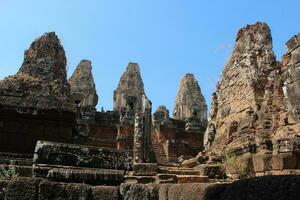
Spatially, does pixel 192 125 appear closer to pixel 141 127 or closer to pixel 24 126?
pixel 141 127

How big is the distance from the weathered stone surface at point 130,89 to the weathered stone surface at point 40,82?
25481mm

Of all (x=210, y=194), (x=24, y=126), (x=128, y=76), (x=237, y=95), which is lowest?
(x=210, y=194)

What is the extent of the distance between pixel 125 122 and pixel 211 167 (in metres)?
Answer: 16.3

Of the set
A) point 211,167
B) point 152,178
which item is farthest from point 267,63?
point 152,178

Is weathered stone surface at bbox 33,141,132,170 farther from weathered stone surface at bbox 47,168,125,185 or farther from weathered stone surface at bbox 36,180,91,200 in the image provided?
weathered stone surface at bbox 36,180,91,200

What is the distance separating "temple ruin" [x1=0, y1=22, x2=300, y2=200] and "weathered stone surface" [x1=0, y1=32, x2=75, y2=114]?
0.08ft

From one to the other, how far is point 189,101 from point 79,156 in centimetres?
4133

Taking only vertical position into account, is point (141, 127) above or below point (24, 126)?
above

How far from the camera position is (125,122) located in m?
26.7

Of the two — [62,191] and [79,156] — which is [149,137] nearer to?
[79,156]

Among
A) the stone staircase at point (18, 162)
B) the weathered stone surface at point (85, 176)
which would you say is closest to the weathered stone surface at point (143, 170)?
the stone staircase at point (18, 162)

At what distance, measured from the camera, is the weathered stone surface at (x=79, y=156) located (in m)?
4.72

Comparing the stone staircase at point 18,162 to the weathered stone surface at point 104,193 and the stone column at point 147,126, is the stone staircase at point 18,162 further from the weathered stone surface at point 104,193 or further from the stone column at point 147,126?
the stone column at point 147,126

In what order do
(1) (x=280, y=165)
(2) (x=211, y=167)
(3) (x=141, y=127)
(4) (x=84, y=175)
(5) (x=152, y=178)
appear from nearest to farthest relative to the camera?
(4) (x=84, y=175) < (5) (x=152, y=178) < (1) (x=280, y=165) < (2) (x=211, y=167) < (3) (x=141, y=127)
